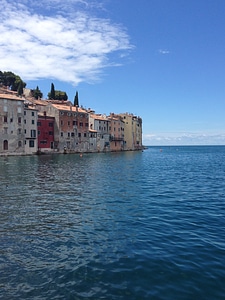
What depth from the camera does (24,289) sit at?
6.55 m

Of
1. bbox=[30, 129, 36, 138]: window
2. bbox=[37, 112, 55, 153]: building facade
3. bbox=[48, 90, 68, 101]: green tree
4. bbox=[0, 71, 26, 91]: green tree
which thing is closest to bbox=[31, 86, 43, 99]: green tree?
bbox=[0, 71, 26, 91]: green tree

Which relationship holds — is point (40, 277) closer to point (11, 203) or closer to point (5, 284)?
point (5, 284)

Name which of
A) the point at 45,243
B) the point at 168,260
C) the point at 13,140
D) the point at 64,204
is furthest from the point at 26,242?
the point at 13,140

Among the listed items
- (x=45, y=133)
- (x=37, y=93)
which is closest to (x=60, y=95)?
(x=37, y=93)

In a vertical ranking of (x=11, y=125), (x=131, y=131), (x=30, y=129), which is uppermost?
(x=131, y=131)

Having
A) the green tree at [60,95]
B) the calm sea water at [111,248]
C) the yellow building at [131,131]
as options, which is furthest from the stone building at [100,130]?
the calm sea water at [111,248]

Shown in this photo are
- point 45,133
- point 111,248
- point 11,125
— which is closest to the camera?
Result: point 111,248

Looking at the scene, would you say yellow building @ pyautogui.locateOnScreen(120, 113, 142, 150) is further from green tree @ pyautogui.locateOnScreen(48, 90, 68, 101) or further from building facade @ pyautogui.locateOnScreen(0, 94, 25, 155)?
building facade @ pyautogui.locateOnScreen(0, 94, 25, 155)

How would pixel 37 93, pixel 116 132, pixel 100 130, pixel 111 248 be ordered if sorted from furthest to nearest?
pixel 116 132 < pixel 37 93 < pixel 100 130 < pixel 111 248

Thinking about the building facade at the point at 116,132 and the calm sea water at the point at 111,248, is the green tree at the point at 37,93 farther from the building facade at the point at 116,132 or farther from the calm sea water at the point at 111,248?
the calm sea water at the point at 111,248

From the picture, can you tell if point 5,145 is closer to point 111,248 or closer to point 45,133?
point 45,133

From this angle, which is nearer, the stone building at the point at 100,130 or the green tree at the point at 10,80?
the green tree at the point at 10,80

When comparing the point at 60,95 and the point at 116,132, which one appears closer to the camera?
the point at 60,95

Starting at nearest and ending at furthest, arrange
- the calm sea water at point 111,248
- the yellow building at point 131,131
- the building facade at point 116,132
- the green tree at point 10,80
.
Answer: the calm sea water at point 111,248 → the green tree at point 10,80 → the building facade at point 116,132 → the yellow building at point 131,131
